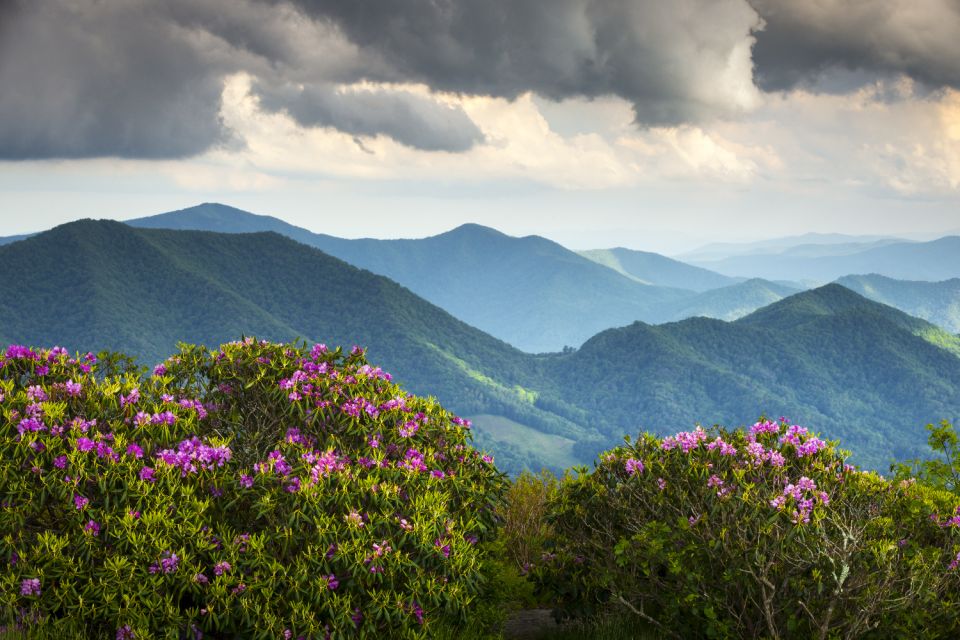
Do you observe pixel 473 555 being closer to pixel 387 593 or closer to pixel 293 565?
pixel 387 593

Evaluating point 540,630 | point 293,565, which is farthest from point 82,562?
point 540,630

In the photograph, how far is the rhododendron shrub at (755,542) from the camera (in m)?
7.64

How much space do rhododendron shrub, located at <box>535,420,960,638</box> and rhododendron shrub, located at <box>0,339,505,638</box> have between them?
1599 millimetres

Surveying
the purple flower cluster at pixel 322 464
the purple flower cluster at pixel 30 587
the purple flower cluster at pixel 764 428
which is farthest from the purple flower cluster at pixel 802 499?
the purple flower cluster at pixel 30 587

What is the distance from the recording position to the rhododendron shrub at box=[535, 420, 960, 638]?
7.64 metres

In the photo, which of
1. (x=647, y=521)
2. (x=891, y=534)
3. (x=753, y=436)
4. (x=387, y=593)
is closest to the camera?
(x=387, y=593)

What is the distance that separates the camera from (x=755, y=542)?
795cm

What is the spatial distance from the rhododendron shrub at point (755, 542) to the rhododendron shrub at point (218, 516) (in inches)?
63.0

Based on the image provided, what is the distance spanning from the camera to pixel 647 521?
29.7 feet

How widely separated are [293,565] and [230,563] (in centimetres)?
57

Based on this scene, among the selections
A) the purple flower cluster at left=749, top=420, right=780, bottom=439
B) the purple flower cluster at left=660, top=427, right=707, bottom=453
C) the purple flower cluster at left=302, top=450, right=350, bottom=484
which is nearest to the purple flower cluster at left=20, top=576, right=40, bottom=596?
the purple flower cluster at left=302, top=450, right=350, bottom=484

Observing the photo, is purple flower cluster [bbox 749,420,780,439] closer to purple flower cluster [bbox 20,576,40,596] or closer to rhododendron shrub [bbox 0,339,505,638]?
rhododendron shrub [bbox 0,339,505,638]

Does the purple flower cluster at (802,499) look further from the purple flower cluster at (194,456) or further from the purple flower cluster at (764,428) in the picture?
the purple flower cluster at (194,456)

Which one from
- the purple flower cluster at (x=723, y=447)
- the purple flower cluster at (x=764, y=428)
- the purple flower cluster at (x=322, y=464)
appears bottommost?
the purple flower cluster at (x=322, y=464)
